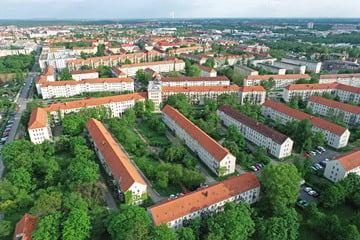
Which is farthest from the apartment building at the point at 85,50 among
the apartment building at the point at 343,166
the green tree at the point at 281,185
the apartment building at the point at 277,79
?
the apartment building at the point at 343,166

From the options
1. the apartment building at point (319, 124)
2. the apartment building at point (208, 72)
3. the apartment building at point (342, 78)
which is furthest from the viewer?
the apartment building at point (208, 72)

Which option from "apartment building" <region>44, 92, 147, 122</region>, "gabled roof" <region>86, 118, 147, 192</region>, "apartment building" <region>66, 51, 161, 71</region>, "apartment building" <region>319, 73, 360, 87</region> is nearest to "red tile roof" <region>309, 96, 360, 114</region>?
"apartment building" <region>319, 73, 360, 87</region>

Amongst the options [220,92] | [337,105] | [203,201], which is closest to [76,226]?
[203,201]

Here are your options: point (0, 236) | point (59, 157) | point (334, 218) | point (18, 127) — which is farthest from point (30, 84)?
point (334, 218)

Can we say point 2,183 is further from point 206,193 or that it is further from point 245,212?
point 245,212

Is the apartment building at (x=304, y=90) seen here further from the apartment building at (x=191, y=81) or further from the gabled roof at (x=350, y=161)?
the gabled roof at (x=350, y=161)

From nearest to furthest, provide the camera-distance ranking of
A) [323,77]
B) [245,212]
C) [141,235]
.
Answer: [141,235]
[245,212]
[323,77]
